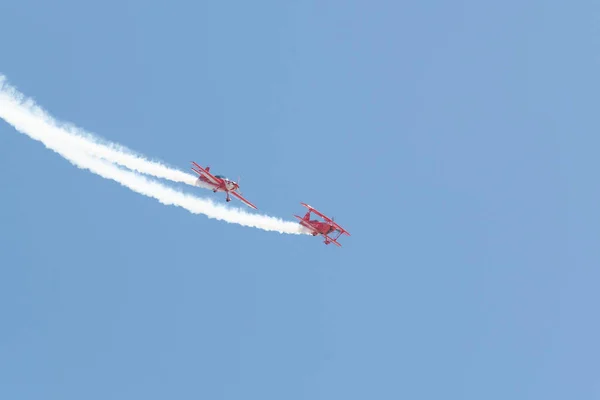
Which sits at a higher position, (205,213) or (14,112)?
(205,213)

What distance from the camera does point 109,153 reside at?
80.8 metres

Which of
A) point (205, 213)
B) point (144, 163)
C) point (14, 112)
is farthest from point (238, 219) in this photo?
point (14, 112)

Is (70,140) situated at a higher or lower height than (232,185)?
lower

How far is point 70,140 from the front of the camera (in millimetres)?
77375

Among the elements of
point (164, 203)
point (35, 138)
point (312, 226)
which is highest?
point (312, 226)

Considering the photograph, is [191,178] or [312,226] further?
[312,226]

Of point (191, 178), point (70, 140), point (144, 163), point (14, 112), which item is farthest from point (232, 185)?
point (14, 112)

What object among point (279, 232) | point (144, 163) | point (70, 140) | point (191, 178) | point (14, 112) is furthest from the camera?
point (279, 232)

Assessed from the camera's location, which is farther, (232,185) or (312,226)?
(312,226)

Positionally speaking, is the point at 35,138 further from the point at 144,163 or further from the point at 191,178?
the point at 191,178

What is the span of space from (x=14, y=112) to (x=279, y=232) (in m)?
34.8

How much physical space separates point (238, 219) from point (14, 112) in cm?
2967

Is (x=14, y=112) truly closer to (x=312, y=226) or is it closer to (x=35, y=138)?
(x=35, y=138)

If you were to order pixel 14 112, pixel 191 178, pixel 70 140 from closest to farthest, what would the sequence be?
pixel 14 112
pixel 70 140
pixel 191 178
